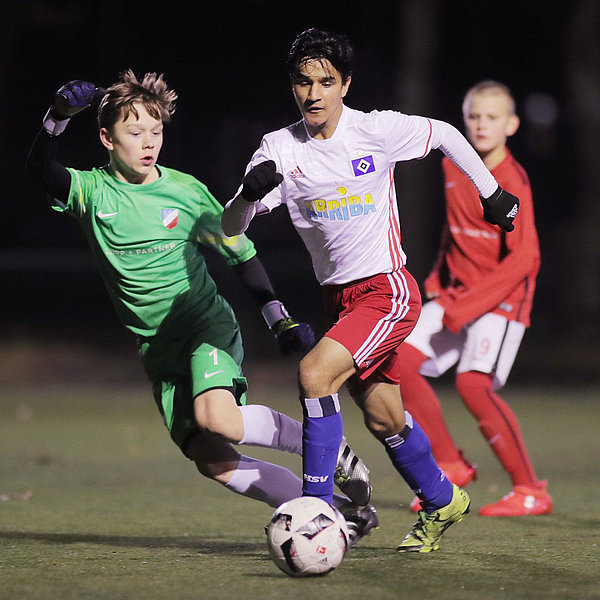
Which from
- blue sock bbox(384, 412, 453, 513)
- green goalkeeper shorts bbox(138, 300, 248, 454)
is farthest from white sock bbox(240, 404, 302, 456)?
blue sock bbox(384, 412, 453, 513)

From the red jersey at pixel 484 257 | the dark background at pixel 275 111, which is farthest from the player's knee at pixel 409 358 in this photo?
the dark background at pixel 275 111

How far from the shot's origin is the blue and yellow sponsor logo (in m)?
5.11

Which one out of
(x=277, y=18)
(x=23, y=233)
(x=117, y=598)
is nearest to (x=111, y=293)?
(x=117, y=598)

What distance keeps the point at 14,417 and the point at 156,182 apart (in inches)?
247

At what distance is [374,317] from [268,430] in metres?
0.66

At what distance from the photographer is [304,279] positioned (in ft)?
51.2

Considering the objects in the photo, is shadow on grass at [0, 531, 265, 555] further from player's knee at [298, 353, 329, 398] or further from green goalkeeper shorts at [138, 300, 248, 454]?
player's knee at [298, 353, 329, 398]

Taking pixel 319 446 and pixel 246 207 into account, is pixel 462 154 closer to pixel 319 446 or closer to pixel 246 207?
pixel 246 207

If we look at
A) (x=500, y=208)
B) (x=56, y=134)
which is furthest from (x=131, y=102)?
(x=500, y=208)

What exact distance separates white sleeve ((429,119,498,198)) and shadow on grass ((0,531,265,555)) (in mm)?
1802

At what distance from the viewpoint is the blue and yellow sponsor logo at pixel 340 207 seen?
511 centimetres

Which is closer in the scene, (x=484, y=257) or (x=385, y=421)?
(x=385, y=421)

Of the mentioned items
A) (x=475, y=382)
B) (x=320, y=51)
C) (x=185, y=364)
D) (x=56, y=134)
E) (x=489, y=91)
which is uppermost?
(x=489, y=91)

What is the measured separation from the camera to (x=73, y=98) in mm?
5066
